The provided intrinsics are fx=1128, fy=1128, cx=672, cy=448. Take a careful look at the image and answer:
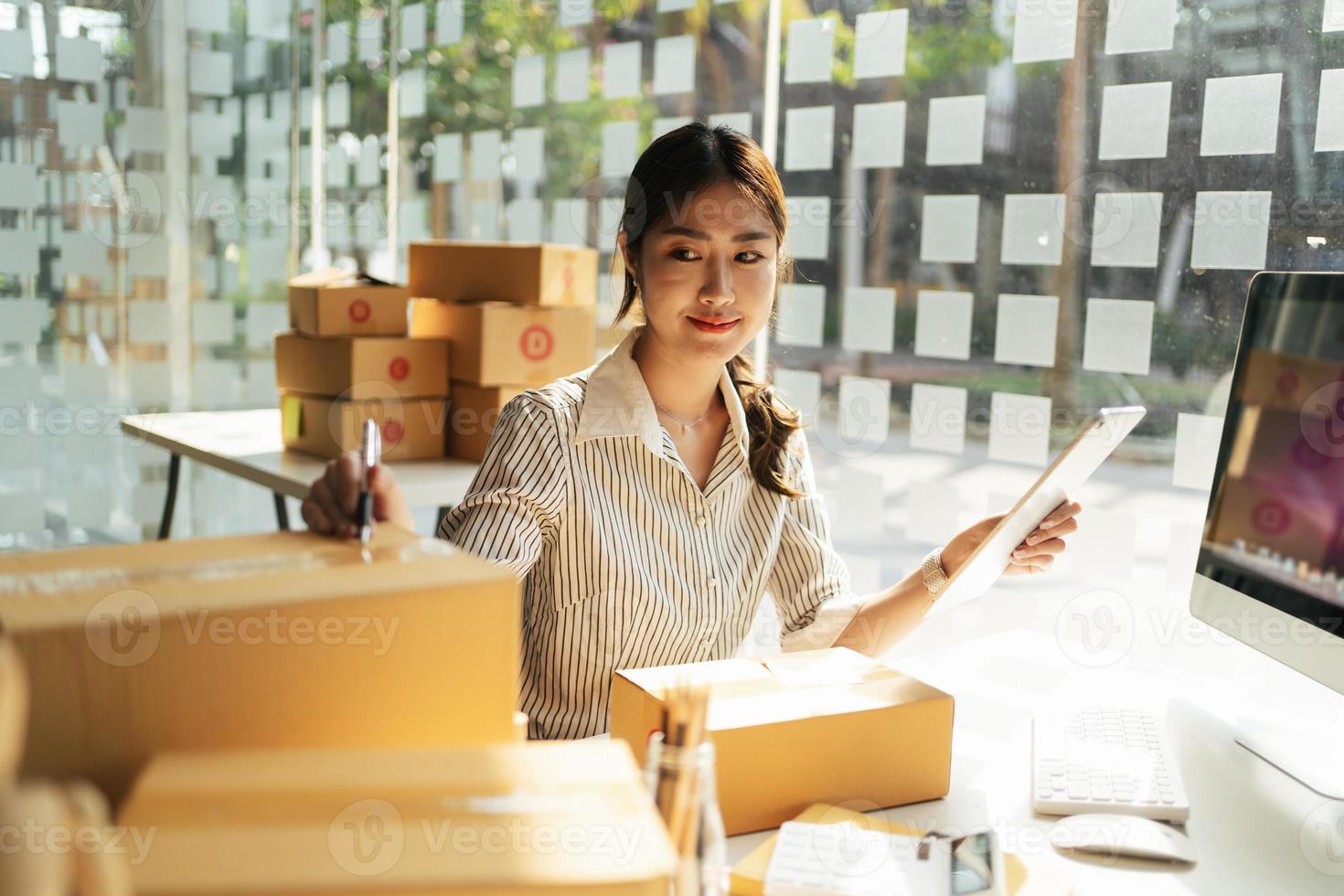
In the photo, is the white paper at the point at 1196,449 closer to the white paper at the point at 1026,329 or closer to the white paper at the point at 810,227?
the white paper at the point at 1026,329

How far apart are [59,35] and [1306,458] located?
3.87 metres

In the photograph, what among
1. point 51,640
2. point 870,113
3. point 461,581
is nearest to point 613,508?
point 461,581

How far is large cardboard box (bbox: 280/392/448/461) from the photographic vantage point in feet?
9.84

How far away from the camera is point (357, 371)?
2.96m

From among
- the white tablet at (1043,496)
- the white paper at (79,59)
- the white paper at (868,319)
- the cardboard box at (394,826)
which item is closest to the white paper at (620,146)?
the white paper at (868,319)

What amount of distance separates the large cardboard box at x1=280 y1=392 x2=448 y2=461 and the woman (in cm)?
143

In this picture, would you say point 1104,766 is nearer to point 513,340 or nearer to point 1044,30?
point 1044,30

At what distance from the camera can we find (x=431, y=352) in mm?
3082

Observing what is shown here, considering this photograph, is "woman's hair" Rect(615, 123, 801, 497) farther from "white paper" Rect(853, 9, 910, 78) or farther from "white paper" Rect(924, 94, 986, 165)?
"white paper" Rect(853, 9, 910, 78)

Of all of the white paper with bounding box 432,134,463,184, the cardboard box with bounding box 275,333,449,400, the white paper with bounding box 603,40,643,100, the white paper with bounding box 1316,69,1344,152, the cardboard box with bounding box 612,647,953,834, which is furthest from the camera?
the white paper with bounding box 432,134,463,184

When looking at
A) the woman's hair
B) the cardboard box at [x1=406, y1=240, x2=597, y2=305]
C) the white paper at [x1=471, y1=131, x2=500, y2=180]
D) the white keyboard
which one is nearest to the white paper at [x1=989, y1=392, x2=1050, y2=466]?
the woman's hair

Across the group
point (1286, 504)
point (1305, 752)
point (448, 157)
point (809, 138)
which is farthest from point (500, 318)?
point (1305, 752)

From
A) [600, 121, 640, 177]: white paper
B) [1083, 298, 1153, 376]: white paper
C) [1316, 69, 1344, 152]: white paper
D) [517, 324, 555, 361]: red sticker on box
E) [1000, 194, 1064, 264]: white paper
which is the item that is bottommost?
[517, 324, 555, 361]: red sticker on box

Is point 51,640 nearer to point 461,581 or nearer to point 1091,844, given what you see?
point 461,581
